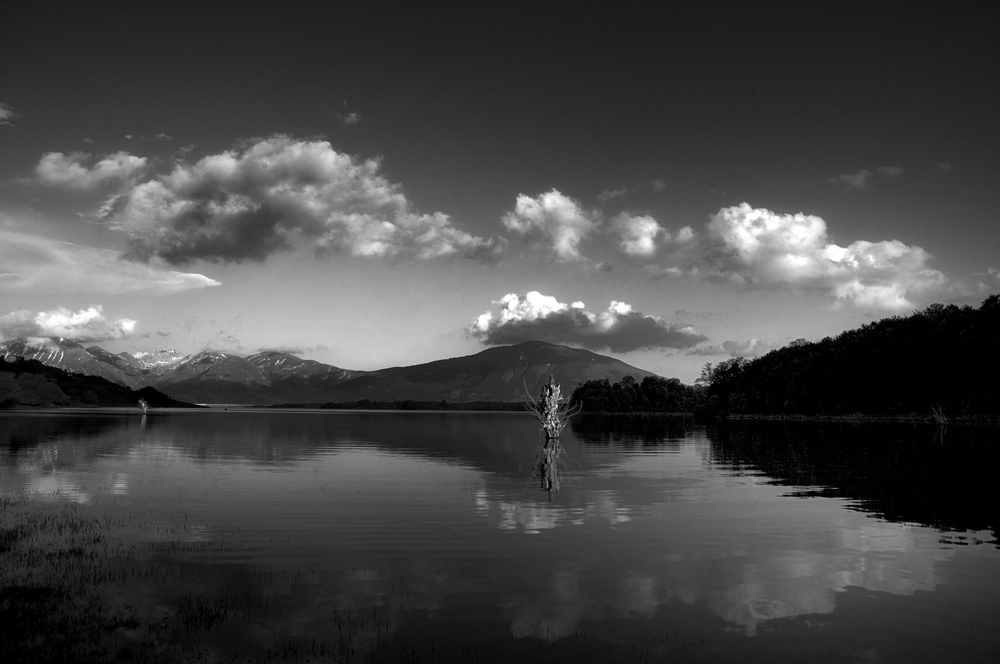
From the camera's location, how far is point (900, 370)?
134 metres

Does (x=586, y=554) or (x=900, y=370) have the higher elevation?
(x=900, y=370)

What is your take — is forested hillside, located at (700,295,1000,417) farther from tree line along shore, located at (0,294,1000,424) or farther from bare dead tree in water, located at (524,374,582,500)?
bare dead tree in water, located at (524,374,582,500)

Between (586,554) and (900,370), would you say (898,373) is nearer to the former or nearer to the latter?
(900,370)

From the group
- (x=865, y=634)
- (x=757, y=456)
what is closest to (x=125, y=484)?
(x=865, y=634)

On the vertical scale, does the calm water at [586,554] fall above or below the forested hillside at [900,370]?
below

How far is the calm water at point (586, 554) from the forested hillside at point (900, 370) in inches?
3643

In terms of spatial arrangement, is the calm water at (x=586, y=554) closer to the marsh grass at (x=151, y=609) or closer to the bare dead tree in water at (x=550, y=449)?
the marsh grass at (x=151, y=609)

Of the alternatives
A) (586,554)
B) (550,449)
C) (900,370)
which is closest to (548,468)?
(550,449)

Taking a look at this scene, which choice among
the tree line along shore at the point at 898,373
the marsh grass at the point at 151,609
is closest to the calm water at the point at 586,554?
the marsh grass at the point at 151,609

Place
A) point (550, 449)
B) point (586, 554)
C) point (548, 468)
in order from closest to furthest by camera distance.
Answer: point (586, 554), point (548, 468), point (550, 449)

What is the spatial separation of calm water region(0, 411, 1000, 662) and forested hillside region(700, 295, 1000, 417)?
9254 cm

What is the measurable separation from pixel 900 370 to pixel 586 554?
139 meters

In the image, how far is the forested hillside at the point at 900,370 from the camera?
117438 mm

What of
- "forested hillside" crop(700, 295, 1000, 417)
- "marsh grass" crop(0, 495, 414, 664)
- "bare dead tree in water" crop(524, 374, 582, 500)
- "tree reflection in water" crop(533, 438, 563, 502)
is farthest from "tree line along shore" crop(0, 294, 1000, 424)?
"marsh grass" crop(0, 495, 414, 664)
